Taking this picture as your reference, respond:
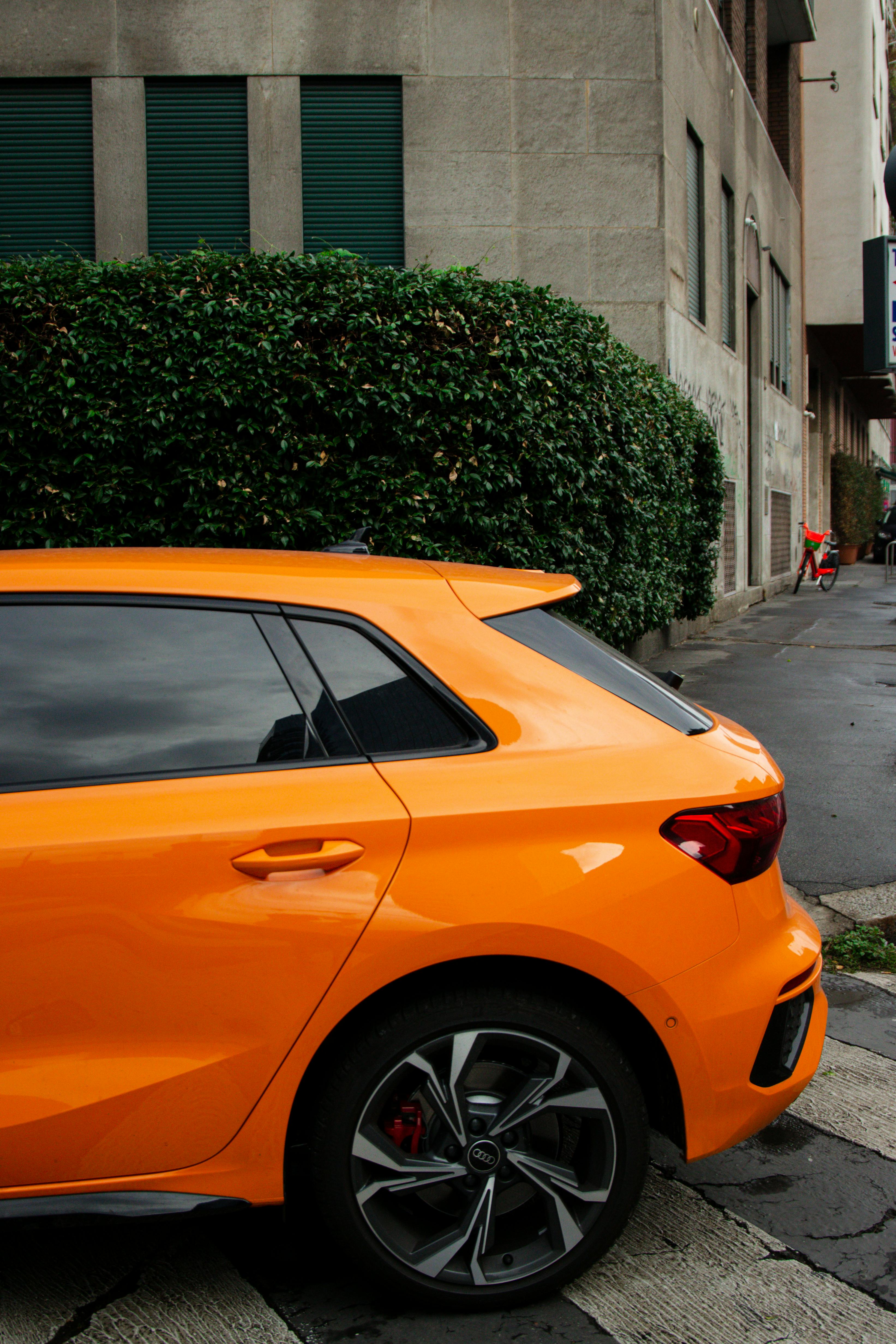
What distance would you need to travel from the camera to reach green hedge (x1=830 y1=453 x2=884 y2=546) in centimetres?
3666

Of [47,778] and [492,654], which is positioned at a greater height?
[492,654]

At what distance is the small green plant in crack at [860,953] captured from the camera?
14.6ft

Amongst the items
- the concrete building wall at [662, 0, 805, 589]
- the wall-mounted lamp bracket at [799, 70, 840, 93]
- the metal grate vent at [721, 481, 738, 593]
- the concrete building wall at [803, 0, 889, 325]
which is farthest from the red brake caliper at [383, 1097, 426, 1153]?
the wall-mounted lamp bracket at [799, 70, 840, 93]

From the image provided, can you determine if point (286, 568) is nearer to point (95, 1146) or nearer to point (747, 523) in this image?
point (95, 1146)

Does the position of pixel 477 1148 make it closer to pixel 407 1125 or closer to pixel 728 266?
pixel 407 1125

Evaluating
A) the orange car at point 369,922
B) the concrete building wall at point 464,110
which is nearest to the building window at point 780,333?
the concrete building wall at point 464,110

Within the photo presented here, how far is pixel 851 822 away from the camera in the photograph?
19.9 feet

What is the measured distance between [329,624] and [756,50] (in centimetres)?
2215

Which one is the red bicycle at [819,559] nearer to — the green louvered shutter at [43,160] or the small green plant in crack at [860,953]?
the green louvered shutter at [43,160]

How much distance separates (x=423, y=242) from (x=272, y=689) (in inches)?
434

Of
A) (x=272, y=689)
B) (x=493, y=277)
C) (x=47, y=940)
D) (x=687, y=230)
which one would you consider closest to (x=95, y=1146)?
(x=47, y=940)

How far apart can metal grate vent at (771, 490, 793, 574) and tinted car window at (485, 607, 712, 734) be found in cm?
2121

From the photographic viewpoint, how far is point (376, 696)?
240 cm

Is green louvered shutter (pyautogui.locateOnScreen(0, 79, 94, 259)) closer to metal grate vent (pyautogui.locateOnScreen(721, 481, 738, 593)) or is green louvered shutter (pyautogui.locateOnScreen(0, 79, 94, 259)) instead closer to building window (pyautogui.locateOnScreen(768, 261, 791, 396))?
metal grate vent (pyautogui.locateOnScreen(721, 481, 738, 593))
